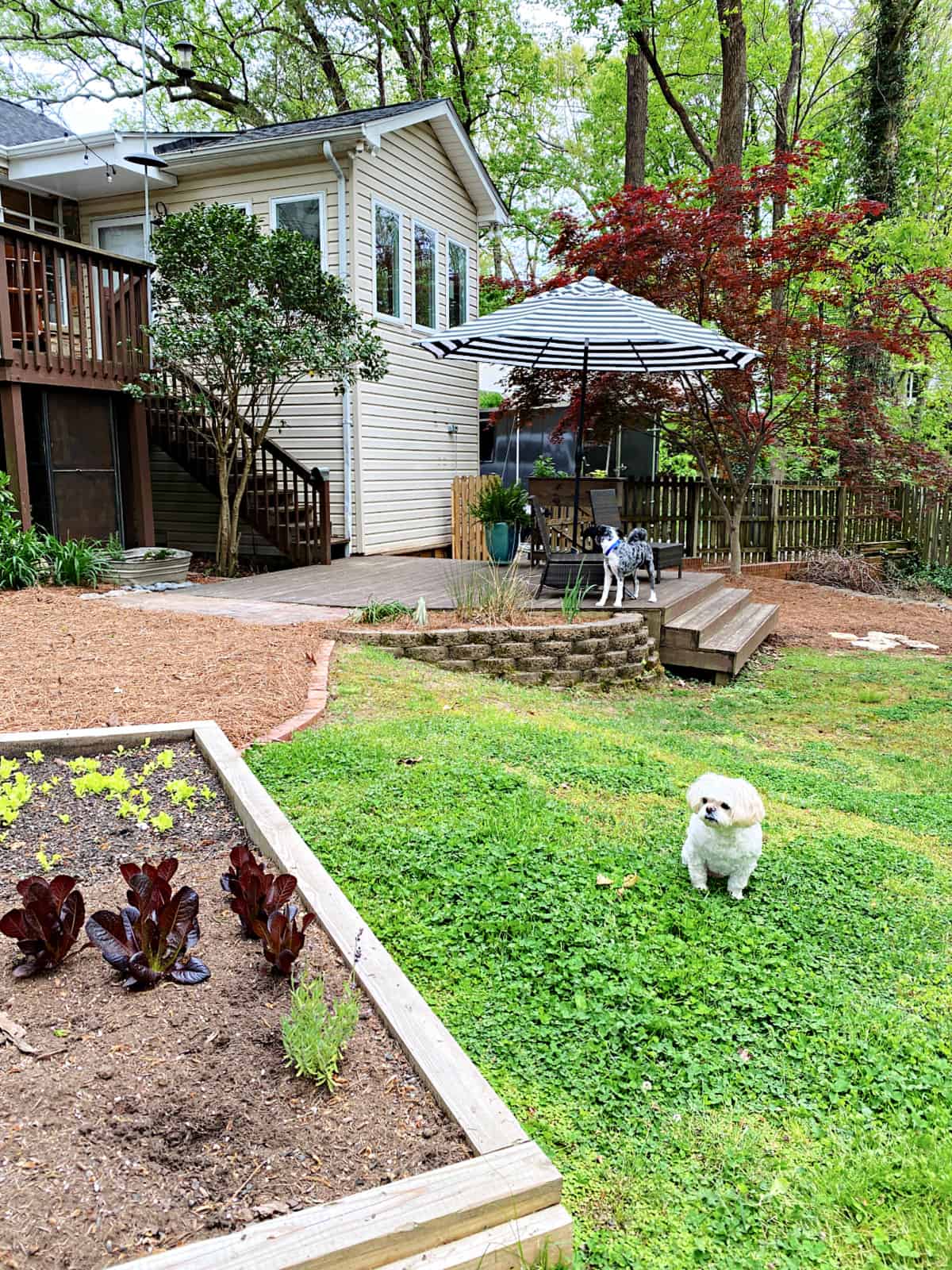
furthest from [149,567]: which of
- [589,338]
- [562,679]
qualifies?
[589,338]

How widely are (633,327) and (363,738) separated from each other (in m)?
4.77

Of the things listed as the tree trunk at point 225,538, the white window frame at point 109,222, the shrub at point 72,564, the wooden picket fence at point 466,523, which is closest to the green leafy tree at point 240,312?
the tree trunk at point 225,538

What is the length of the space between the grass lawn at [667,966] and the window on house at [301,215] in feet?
26.1

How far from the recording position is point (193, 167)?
11109 millimetres

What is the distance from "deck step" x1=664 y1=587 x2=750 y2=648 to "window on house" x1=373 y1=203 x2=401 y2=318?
5.80 m

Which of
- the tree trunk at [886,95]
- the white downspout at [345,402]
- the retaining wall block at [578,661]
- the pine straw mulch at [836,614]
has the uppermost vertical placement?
the tree trunk at [886,95]

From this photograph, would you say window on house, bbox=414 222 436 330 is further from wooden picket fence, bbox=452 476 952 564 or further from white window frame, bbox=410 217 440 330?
wooden picket fence, bbox=452 476 952 564

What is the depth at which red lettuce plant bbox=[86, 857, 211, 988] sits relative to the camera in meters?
2.04

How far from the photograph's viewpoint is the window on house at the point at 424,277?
12398 mm

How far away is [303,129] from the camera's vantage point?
1088cm

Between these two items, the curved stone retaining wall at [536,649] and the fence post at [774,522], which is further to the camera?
the fence post at [774,522]

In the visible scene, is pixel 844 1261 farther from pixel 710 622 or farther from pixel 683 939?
pixel 710 622

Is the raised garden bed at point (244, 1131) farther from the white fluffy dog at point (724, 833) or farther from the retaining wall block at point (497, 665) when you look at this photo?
the retaining wall block at point (497, 665)

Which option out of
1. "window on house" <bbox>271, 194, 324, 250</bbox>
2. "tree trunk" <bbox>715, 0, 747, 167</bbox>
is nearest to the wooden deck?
"window on house" <bbox>271, 194, 324, 250</bbox>
